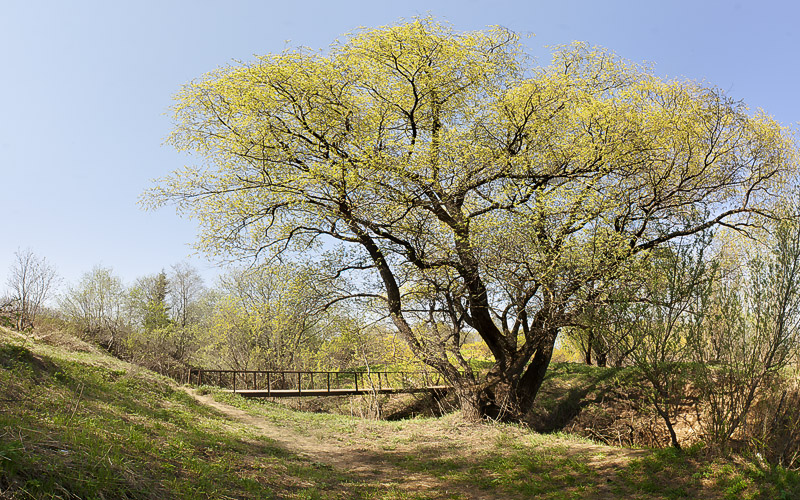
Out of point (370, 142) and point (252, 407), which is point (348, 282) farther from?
point (252, 407)

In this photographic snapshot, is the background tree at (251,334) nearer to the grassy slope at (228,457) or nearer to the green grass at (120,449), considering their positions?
the grassy slope at (228,457)

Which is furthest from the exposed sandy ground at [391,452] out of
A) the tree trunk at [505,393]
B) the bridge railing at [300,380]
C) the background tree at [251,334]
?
the background tree at [251,334]

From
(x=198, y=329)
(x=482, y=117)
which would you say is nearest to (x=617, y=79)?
(x=482, y=117)

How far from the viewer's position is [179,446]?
231 inches

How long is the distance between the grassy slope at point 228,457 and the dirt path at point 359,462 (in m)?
0.14

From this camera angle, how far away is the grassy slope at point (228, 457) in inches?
148

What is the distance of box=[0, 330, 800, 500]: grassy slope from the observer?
3.77 meters

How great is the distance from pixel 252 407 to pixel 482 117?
1062 cm

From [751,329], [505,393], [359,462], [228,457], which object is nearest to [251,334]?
[505,393]

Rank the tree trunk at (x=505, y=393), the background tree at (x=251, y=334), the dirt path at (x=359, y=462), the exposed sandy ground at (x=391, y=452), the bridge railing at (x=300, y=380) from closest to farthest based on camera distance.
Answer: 1. the dirt path at (x=359, y=462)
2. the exposed sandy ground at (x=391, y=452)
3. the tree trunk at (x=505, y=393)
4. the bridge railing at (x=300, y=380)
5. the background tree at (x=251, y=334)

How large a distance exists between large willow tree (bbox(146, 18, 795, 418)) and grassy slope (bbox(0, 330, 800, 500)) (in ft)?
8.66

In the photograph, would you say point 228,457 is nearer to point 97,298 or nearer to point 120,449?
point 120,449

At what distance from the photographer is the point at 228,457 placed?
6301 millimetres

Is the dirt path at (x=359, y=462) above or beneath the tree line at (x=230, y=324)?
beneath
